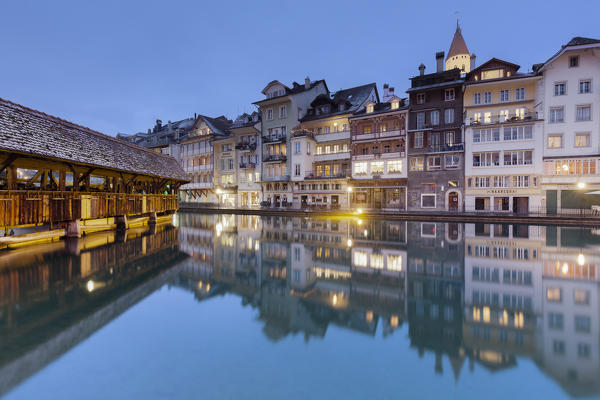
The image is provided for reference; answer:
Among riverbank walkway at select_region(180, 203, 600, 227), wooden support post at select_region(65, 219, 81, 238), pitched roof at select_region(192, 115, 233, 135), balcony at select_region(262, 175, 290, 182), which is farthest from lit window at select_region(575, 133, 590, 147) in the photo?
pitched roof at select_region(192, 115, 233, 135)

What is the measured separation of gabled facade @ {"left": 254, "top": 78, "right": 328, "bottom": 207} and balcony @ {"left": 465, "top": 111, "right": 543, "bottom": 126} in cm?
2330

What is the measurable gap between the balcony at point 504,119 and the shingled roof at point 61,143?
34.8 metres

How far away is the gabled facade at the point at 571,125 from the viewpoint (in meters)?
29.0

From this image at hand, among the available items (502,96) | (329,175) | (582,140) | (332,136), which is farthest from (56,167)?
(582,140)

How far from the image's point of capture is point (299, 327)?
18.7ft

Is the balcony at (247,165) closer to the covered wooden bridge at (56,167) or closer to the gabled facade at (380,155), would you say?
the gabled facade at (380,155)

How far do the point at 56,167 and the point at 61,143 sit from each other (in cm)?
218

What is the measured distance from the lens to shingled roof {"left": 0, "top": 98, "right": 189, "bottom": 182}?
11.0 m

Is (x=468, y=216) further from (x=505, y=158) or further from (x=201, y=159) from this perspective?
(x=201, y=159)

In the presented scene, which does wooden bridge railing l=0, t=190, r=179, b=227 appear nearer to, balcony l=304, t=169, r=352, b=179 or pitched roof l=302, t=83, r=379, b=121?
balcony l=304, t=169, r=352, b=179

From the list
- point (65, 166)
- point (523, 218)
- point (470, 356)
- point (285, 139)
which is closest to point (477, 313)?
point (470, 356)

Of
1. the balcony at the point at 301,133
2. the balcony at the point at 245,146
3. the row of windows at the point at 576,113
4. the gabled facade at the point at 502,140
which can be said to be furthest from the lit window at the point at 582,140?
the balcony at the point at 245,146

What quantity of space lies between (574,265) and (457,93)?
96.0 ft

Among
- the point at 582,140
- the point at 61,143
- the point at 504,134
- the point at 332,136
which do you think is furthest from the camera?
the point at 332,136
